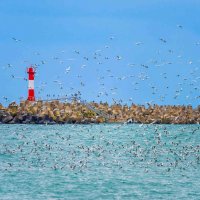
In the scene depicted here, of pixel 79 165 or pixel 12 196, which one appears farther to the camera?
pixel 79 165

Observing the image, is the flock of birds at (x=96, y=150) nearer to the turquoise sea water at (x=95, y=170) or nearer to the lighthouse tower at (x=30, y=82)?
the turquoise sea water at (x=95, y=170)

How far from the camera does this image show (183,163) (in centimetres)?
3178

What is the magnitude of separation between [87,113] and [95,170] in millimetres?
34140

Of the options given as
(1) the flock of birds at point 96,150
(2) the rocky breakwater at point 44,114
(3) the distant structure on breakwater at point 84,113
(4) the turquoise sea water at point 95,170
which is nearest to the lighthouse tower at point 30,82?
(3) the distant structure on breakwater at point 84,113

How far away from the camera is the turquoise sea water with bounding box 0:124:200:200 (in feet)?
78.9

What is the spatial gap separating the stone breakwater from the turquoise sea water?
39.3ft

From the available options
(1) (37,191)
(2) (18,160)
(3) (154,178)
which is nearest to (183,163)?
(3) (154,178)

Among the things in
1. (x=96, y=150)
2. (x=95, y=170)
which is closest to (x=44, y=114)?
(x=96, y=150)

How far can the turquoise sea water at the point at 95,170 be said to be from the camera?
24.1 metres

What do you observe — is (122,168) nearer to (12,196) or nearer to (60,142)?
(12,196)

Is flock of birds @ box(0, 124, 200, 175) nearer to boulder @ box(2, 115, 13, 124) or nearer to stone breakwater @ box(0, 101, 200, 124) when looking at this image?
stone breakwater @ box(0, 101, 200, 124)

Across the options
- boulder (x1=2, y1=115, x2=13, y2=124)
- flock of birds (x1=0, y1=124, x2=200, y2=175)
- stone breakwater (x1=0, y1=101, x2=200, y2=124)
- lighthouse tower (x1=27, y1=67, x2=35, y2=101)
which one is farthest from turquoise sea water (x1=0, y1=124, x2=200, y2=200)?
lighthouse tower (x1=27, y1=67, x2=35, y2=101)

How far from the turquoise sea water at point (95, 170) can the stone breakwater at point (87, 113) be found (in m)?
12.0

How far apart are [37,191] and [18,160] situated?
9.82 meters
